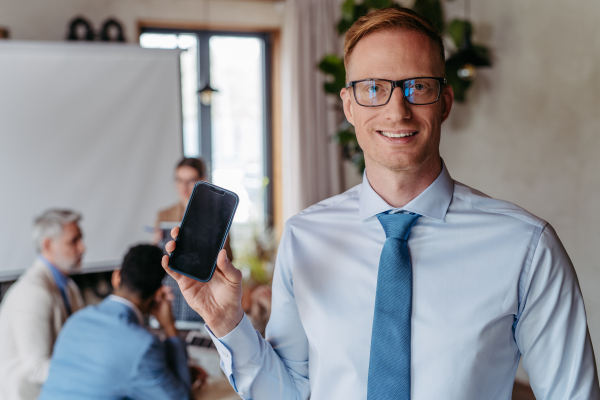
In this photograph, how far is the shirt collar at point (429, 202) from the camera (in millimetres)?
998

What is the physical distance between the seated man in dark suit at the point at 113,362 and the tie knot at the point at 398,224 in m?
1.15

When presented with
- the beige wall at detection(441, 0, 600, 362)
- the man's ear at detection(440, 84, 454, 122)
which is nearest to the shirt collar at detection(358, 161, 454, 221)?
the man's ear at detection(440, 84, 454, 122)

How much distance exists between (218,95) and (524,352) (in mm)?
4040

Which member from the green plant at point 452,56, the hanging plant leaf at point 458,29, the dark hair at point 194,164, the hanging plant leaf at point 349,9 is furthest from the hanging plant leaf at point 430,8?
the dark hair at point 194,164

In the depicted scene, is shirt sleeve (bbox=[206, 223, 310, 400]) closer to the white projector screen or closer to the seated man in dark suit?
the seated man in dark suit

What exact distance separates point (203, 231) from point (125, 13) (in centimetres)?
373

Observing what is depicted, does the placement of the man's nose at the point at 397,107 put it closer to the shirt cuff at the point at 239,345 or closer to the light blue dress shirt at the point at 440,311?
the light blue dress shirt at the point at 440,311

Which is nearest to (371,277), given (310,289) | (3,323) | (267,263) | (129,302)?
(310,289)

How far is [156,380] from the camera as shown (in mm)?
1775

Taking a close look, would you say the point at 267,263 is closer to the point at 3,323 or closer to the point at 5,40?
the point at 3,323

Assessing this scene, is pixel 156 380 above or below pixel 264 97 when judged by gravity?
below

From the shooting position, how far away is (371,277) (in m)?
1.00

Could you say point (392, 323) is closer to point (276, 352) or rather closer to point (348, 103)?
point (276, 352)

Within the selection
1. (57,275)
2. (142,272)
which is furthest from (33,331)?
(142,272)
